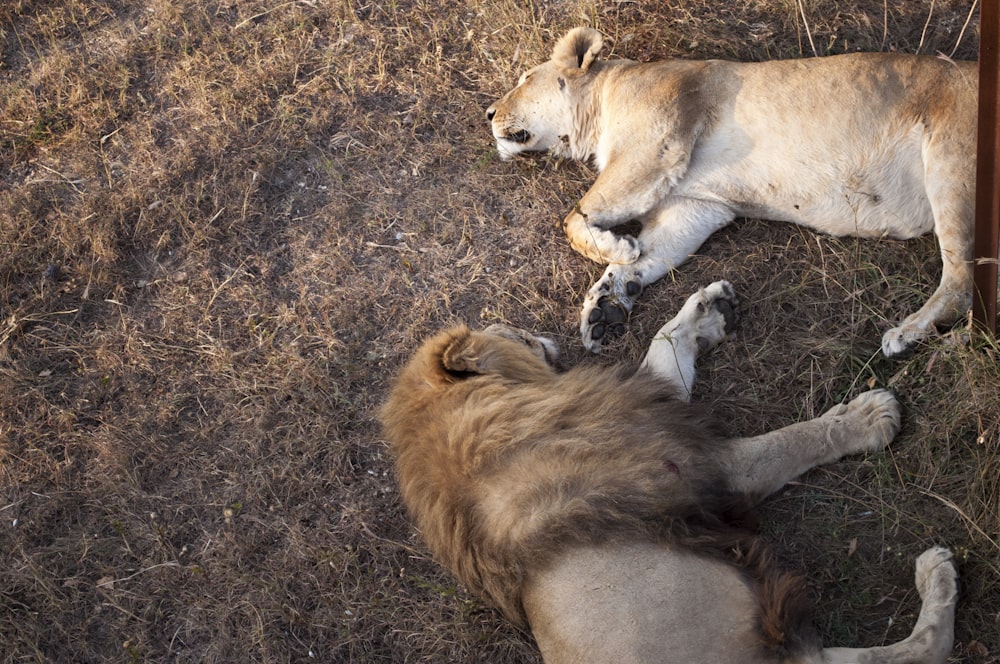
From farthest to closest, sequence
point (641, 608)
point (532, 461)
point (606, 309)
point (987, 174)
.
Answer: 1. point (606, 309)
2. point (987, 174)
3. point (532, 461)
4. point (641, 608)

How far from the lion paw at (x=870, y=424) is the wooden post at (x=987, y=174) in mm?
414

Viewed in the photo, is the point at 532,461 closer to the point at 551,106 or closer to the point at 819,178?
the point at 819,178

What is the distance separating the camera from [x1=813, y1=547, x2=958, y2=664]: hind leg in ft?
8.48

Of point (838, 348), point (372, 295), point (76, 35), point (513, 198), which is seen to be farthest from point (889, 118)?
point (76, 35)

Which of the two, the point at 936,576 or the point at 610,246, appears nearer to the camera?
the point at 936,576

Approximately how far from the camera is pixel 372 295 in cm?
415

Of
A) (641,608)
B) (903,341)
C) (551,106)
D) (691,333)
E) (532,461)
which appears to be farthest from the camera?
(551,106)

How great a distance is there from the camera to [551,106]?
14.0 feet

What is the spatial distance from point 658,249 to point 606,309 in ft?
1.27

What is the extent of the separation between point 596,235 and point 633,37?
1.32m

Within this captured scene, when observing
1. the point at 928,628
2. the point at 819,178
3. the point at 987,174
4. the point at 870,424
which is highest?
the point at 987,174

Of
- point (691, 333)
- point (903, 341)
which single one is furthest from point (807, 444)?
point (691, 333)

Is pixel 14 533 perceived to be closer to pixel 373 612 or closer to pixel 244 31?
pixel 373 612

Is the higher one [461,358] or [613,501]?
[461,358]
